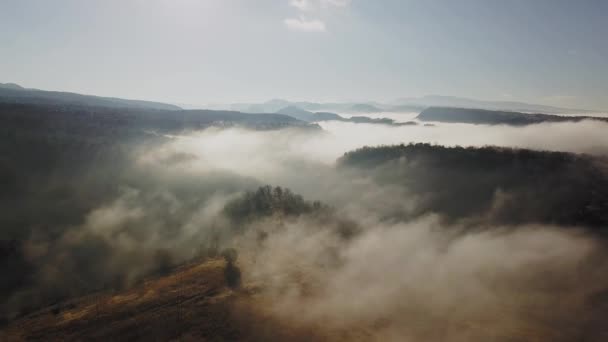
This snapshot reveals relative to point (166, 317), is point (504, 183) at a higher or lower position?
higher

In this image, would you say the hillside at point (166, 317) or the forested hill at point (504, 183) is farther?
the forested hill at point (504, 183)

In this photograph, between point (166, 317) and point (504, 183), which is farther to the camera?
point (504, 183)

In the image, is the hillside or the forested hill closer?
the hillside

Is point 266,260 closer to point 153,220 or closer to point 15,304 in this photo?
point 15,304

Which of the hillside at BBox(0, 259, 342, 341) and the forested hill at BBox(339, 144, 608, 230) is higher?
the forested hill at BBox(339, 144, 608, 230)

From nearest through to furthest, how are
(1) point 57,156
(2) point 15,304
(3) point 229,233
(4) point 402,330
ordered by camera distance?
1. (4) point 402,330
2. (2) point 15,304
3. (3) point 229,233
4. (1) point 57,156

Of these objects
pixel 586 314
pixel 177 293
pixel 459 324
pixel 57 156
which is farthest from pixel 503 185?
pixel 57 156

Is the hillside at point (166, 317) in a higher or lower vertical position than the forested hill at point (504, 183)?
lower

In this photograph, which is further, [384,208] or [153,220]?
[384,208]
